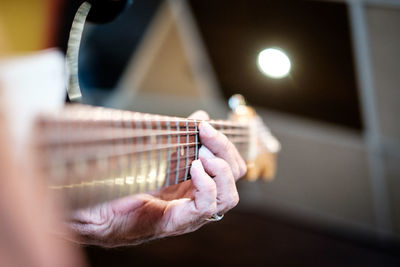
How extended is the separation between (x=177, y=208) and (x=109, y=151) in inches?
17.0

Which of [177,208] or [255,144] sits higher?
[255,144]

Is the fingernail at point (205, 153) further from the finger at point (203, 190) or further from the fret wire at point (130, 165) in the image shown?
the fret wire at point (130, 165)

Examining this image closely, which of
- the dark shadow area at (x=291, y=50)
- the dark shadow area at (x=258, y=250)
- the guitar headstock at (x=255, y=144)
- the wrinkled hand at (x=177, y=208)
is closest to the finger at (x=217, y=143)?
the wrinkled hand at (x=177, y=208)

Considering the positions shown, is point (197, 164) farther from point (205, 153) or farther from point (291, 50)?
point (291, 50)

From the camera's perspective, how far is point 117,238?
1081 mm

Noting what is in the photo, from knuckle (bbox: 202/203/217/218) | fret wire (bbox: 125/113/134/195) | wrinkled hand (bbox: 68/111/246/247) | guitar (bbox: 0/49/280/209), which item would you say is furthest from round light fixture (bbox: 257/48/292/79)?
fret wire (bbox: 125/113/134/195)

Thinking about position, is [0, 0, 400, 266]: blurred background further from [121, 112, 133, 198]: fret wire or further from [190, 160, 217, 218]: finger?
[121, 112, 133, 198]: fret wire

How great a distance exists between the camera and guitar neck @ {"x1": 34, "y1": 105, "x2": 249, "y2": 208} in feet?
1.70

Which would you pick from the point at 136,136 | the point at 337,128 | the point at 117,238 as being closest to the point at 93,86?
the point at 337,128

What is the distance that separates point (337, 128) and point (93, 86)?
2.11 metres

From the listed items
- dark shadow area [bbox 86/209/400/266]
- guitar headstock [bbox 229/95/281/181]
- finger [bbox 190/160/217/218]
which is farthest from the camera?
dark shadow area [bbox 86/209/400/266]

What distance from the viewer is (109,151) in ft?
2.16

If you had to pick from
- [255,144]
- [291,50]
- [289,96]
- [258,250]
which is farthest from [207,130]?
[258,250]

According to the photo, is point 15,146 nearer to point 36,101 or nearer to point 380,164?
point 36,101
